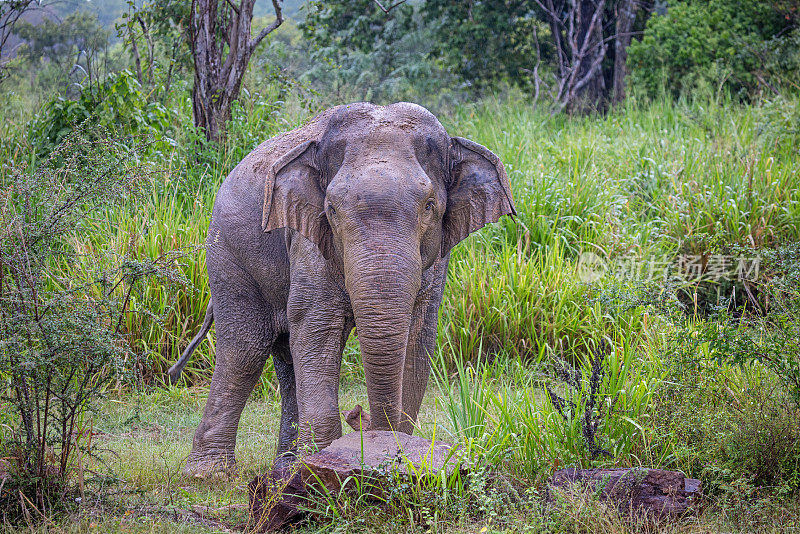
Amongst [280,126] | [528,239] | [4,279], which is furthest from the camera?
[280,126]

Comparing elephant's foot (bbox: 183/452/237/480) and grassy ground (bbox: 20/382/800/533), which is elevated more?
grassy ground (bbox: 20/382/800/533)

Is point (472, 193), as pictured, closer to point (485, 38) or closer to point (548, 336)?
point (548, 336)

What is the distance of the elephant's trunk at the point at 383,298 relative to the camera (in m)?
4.10

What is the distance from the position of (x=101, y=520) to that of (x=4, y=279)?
4.33ft

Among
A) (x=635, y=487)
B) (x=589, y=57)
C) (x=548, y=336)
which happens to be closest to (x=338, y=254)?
(x=635, y=487)

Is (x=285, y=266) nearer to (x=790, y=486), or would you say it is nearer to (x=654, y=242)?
(x=790, y=486)

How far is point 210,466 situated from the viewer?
5.59 m

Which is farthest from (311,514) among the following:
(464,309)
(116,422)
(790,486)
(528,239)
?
(528,239)

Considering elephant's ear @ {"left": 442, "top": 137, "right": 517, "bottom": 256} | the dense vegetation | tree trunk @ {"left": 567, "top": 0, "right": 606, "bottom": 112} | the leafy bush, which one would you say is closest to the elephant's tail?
the dense vegetation

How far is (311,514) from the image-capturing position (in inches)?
165

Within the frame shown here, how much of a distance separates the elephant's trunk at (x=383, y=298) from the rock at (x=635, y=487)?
3.35 feet

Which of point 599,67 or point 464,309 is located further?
point 599,67

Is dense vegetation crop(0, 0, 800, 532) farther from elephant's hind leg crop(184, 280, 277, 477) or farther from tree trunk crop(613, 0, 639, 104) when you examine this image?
tree trunk crop(613, 0, 639, 104)

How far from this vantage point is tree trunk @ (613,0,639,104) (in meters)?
16.2
